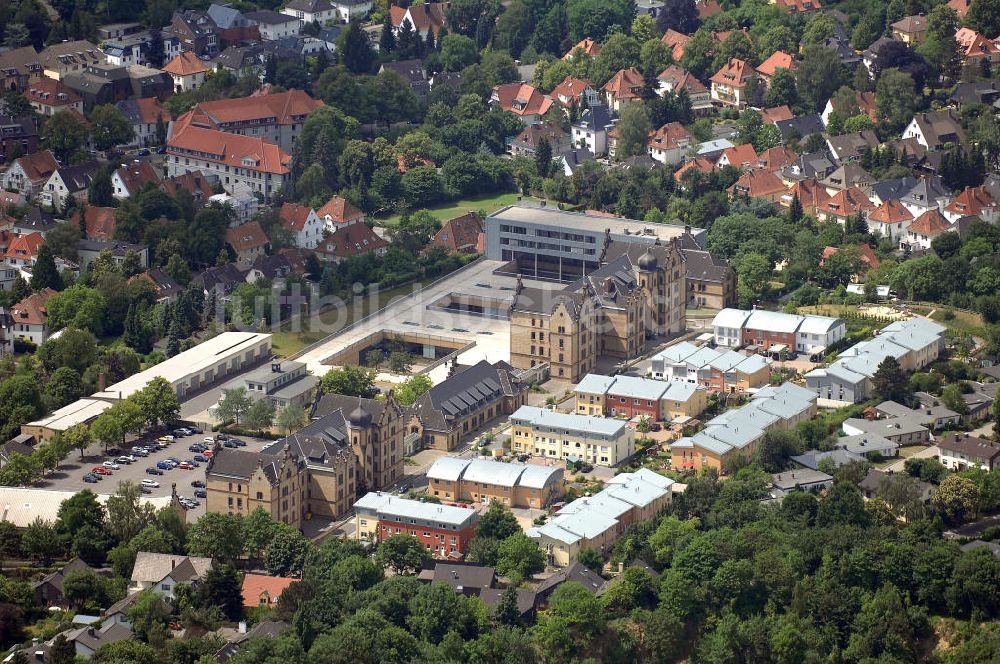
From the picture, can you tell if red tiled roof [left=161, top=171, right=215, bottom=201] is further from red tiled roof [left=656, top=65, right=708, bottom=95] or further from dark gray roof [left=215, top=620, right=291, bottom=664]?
dark gray roof [left=215, top=620, right=291, bottom=664]

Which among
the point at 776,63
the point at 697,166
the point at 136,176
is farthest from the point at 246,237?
the point at 776,63

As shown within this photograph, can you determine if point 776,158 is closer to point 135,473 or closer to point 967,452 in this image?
point 967,452

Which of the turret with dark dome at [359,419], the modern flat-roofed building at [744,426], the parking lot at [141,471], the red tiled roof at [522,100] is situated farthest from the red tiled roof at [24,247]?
the modern flat-roofed building at [744,426]

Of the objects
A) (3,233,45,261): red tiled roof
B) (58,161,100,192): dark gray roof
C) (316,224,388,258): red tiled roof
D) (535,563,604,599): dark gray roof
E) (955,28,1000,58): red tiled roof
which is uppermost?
(955,28,1000,58): red tiled roof

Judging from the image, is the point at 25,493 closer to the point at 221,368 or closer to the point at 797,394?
the point at 221,368

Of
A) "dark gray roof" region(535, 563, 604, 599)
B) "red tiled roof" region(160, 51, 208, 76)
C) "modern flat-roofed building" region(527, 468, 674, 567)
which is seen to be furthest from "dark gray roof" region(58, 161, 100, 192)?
"dark gray roof" region(535, 563, 604, 599)

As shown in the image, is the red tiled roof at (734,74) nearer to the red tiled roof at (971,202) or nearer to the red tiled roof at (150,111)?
A: the red tiled roof at (971,202)
